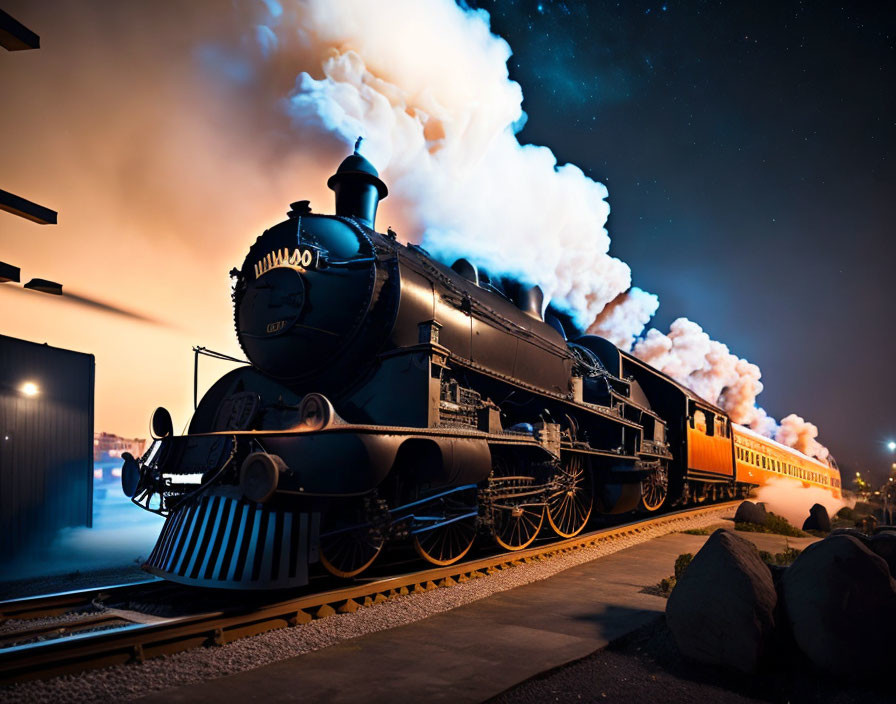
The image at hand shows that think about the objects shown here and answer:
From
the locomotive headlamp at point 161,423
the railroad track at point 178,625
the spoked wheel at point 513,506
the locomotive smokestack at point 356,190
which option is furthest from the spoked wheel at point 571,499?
the locomotive headlamp at point 161,423

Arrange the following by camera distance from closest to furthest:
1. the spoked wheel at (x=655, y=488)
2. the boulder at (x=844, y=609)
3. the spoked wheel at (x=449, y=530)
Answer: the boulder at (x=844, y=609) → the spoked wheel at (x=449, y=530) → the spoked wheel at (x=655, y=488)

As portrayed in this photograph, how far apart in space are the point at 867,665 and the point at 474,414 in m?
3.84

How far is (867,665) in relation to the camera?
10.2ft

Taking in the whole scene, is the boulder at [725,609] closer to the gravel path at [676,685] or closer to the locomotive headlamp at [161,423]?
the gravel path at [676,685]

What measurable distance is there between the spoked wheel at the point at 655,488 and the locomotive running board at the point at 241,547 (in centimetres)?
748

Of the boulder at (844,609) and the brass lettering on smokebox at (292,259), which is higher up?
the brass lettering on smokebox at (292,259)

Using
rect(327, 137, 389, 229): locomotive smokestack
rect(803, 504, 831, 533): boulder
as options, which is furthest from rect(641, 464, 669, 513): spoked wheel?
rect(327, 137, 389, 229): locomotive smokestack

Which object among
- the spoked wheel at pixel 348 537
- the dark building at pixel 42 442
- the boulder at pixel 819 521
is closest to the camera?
the spoked wheel at pixel 348 537

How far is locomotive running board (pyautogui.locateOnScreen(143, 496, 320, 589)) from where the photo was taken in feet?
14.1

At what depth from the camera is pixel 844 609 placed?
3238mm

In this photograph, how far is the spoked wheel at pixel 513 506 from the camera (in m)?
6.40

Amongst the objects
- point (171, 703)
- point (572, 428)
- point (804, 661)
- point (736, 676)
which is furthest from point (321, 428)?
point (572, 428)

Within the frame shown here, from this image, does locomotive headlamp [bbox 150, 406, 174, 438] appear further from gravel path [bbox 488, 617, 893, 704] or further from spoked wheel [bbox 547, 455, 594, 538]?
spoked wheel [bbox 547, 455, 594, 538]

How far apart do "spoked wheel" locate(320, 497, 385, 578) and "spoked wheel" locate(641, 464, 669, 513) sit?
6.63 metres
